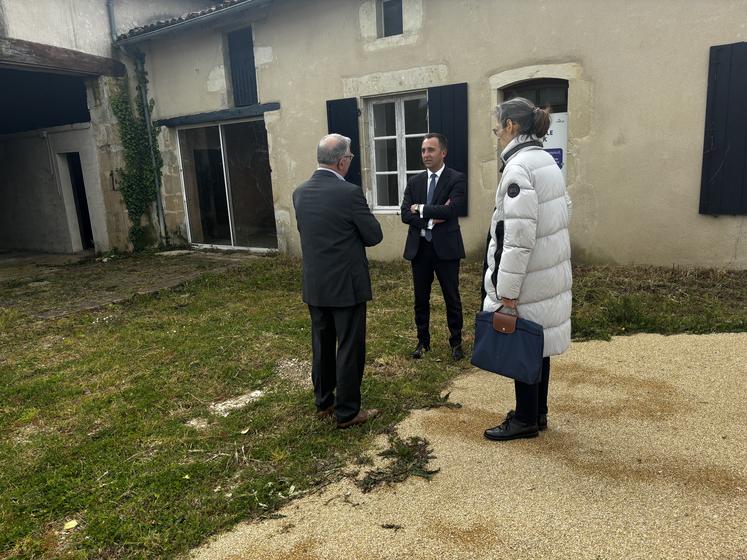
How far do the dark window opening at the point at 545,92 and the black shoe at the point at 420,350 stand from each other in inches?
161

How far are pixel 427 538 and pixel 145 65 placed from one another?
10.6 meters

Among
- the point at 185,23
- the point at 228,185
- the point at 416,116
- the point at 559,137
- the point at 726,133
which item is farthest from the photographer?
the point at 228,185

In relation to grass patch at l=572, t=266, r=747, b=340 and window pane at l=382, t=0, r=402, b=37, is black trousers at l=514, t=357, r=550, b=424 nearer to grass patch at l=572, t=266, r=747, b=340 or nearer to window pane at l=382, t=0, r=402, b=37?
grass patch at l=572, t=266, r=747, b=340

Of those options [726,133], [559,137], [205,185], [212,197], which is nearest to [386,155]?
[559,137]

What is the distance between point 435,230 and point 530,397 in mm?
1704

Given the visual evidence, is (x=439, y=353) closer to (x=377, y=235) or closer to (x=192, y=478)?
(x=377, y=235)

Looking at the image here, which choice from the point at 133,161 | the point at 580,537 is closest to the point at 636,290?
the point at 580,537

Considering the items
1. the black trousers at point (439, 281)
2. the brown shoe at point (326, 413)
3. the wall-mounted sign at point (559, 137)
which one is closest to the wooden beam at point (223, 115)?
the wall-mounted sign at point (559, 137)

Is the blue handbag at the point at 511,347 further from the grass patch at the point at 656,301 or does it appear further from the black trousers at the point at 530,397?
the grass patch at the point at 656,301

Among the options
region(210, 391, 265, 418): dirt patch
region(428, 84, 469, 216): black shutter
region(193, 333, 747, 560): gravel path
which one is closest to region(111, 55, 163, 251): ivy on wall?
region(428, 84, 469, 216): black shutter

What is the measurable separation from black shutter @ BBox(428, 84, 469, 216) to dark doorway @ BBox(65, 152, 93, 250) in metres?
7.82

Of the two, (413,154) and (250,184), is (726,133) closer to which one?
(413,154)

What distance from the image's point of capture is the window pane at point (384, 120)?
8.36m

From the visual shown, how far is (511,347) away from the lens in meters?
2.79
